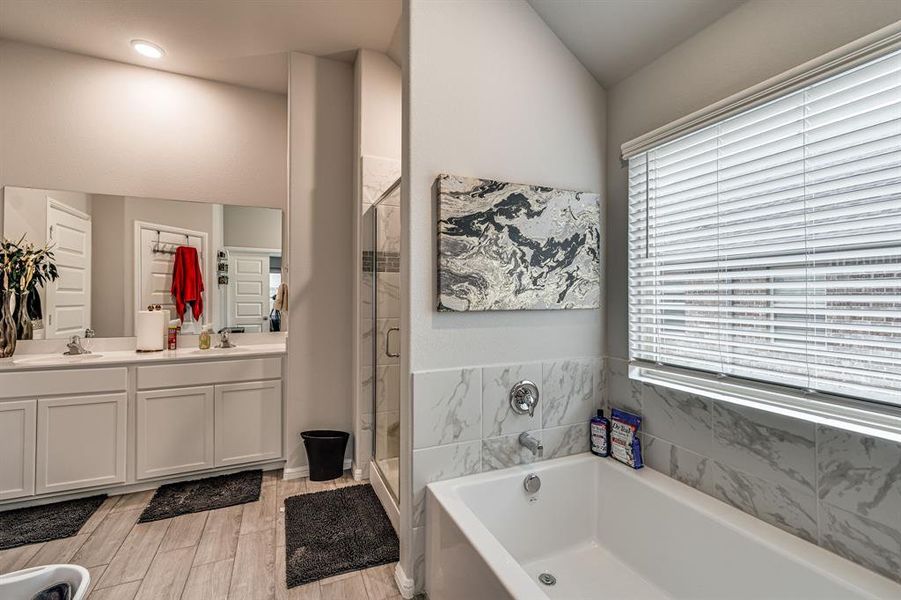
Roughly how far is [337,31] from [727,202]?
2.47 metres

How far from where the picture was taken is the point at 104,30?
8.29 ft

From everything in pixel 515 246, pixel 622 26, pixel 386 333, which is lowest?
A: pixel 386 333

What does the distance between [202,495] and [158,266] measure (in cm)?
161

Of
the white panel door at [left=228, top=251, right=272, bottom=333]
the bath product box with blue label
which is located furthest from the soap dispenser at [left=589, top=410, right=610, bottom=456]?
the white panel door at [left=228, top=251, right=272, bottom=333]

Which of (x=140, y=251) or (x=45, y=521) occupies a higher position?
(x=140, y=251)

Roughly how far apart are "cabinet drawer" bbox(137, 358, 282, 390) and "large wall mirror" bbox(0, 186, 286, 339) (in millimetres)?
453

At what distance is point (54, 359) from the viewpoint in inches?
97.7

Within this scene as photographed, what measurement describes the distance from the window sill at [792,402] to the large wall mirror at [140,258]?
280cm

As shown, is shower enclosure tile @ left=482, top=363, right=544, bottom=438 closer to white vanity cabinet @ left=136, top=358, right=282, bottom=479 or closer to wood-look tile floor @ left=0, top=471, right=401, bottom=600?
wood-look tile floor @ left=0, top=471, right=401, bottom=600

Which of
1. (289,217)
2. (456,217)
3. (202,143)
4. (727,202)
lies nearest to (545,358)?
(456,217)

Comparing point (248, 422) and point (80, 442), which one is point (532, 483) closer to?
point (248, 422)

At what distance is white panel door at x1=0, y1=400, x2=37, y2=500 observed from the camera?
7.41ft

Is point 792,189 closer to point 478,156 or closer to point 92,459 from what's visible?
point 478,156

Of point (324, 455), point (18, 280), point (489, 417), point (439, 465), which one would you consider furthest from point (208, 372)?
point (489, 417)
